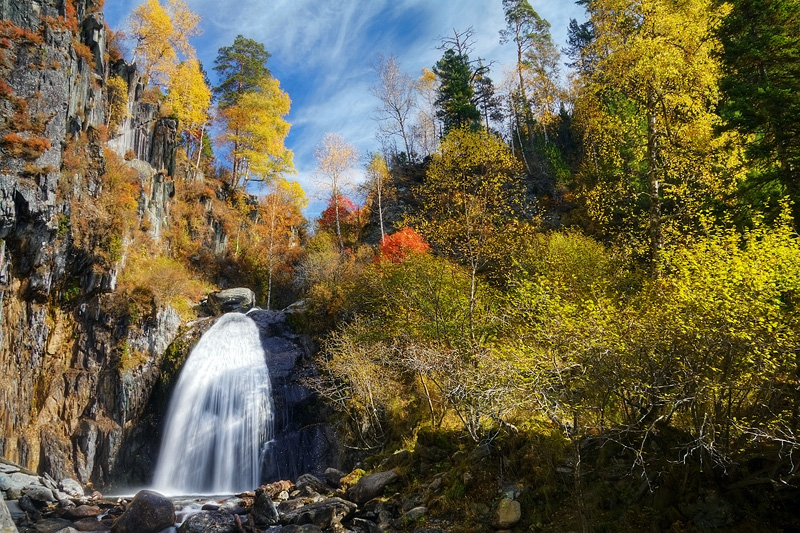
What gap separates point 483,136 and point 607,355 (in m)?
23.0

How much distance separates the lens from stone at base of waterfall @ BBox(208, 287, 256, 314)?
24062 millimetres

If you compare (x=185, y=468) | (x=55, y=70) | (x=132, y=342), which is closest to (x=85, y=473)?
(x=185, y=468)

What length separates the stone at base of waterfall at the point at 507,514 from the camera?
845 cm

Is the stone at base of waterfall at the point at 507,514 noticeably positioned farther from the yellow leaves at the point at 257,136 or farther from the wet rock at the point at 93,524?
the yellow leaves at the point at 257,136

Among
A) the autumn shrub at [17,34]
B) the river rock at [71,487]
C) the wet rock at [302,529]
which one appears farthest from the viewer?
the autumn shrub at [17,34]

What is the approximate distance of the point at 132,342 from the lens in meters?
19.5

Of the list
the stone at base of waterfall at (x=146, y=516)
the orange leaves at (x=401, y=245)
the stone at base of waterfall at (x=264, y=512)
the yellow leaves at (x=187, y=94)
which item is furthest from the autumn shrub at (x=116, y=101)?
the stone at base of waterfall at (x=264, y=512)

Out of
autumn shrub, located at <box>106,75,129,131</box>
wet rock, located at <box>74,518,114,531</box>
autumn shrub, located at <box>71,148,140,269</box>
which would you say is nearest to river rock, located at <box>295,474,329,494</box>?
wet rock, located at <box>74,518,114,531</box>

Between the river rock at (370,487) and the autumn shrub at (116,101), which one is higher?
the autumn shrub at (116,101)

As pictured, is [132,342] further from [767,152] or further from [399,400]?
[767,152]

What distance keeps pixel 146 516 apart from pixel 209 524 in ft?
5.63

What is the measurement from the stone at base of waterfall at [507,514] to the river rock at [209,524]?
22.2 ft

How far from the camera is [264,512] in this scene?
37.5ft

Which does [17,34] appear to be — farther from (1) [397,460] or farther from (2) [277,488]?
(1) [397,460]
